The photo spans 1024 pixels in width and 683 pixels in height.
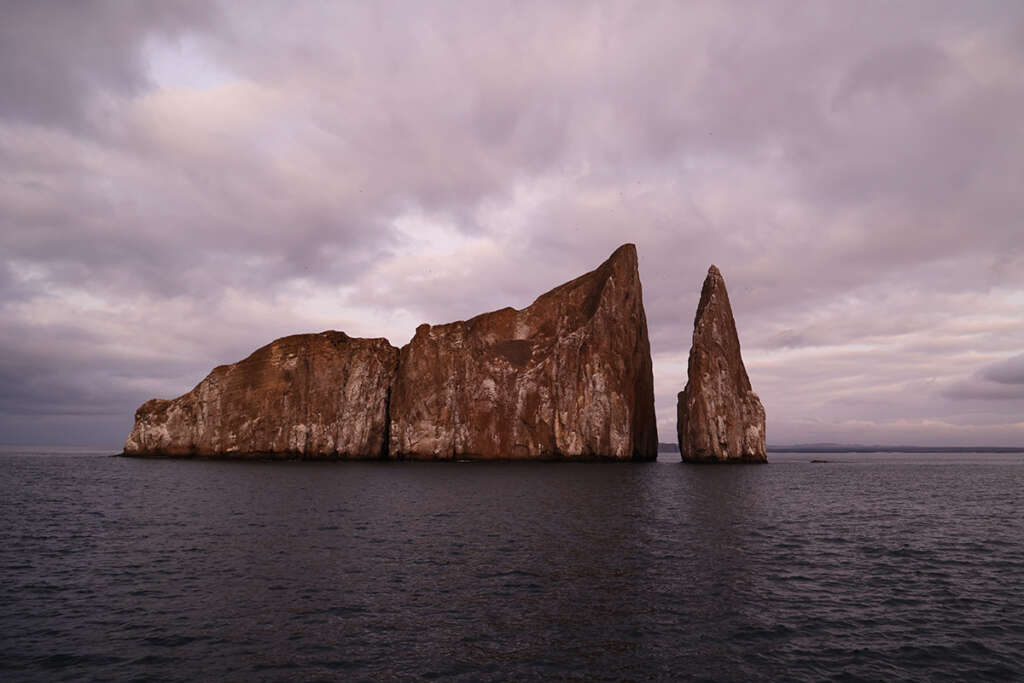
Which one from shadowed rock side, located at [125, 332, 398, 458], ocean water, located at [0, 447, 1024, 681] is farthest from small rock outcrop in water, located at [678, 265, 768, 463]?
ocean water, located at [0, 447, 1024, 681]

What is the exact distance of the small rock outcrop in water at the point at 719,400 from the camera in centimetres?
9725

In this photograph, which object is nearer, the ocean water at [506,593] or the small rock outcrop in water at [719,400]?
the ocean water at [506,593]

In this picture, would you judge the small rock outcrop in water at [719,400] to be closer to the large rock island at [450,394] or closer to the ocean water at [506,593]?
the large rock island at [450,394]

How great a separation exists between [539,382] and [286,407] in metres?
48.0

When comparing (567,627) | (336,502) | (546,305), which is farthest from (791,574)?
(546,305)

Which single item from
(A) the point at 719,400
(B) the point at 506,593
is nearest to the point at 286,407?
(A) the point at 719,400

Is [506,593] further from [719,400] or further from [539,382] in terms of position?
[719,400]

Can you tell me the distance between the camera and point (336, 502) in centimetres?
4175

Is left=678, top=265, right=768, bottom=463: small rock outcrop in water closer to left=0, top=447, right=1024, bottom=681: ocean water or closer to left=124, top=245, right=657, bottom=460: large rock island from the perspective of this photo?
left=124, top=245, right=657, bottom=460: large rock island

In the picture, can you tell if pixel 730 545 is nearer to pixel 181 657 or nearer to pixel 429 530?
pixel 429 530

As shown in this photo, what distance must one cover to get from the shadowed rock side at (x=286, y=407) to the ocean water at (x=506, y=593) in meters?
67.8

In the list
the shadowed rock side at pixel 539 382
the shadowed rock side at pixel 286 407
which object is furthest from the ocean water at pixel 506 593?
the shadowed rock side at pixel 286 407

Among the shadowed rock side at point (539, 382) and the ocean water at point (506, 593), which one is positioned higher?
the shadowed rock side at point (539, 382)

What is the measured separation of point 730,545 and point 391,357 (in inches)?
3629
